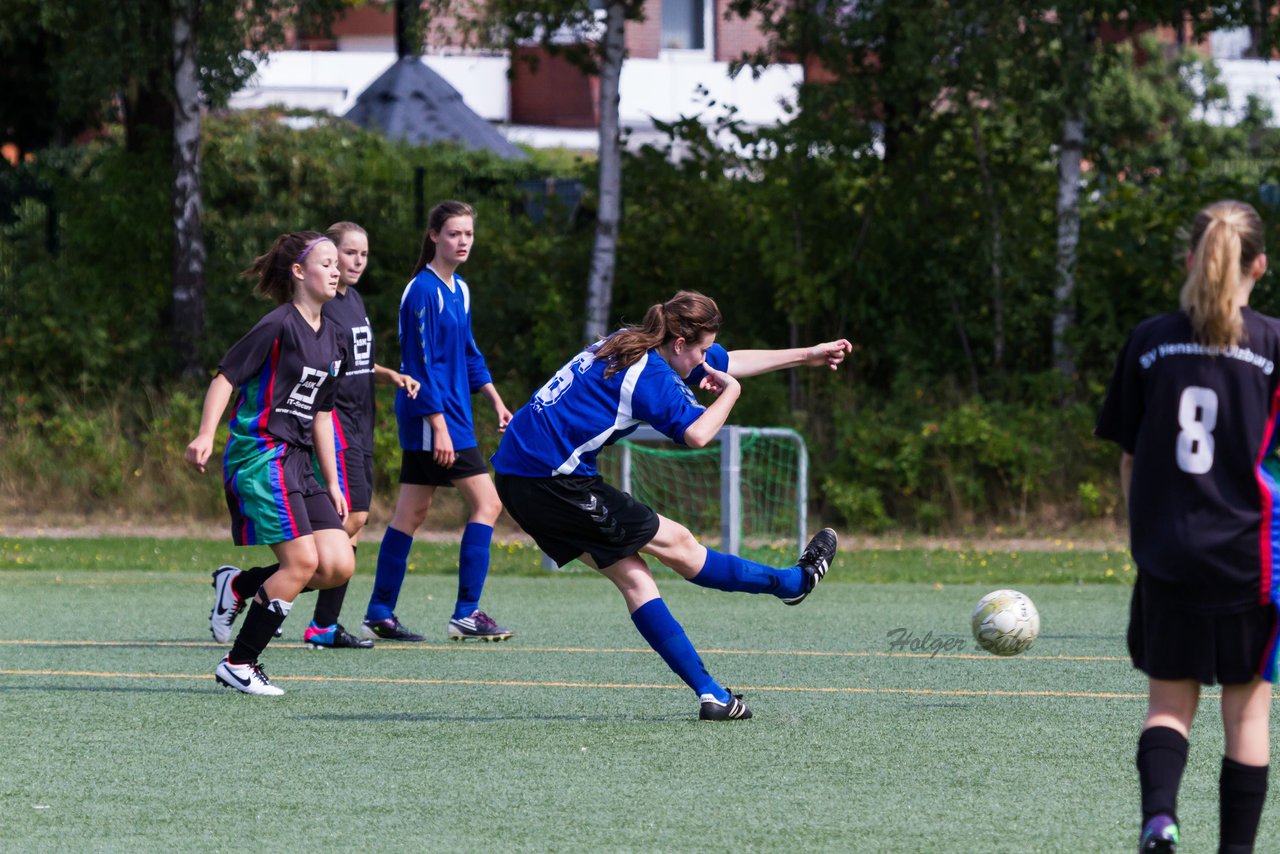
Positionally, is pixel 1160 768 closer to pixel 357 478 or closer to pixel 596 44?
pixel 357 478

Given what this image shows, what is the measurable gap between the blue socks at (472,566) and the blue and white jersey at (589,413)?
2184 millimetres

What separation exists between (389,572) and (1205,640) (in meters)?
5.41

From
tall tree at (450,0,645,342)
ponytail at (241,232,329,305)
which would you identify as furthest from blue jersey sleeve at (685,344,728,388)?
tall tree at (450,0,645,342)

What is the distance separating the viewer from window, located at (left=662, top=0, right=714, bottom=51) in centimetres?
3453

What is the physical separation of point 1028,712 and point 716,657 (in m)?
2.04

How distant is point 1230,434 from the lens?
395 centimetres

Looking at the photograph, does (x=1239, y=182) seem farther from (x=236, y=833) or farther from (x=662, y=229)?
(x=236, y=833)

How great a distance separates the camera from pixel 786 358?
268 inches

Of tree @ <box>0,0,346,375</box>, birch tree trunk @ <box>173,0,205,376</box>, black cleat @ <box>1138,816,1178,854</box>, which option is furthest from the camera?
birch tree trunk @ <box>173,0,205,376</box>

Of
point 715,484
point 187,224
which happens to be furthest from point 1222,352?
point 187,224

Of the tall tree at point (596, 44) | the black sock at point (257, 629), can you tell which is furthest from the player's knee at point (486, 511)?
the tall tree at point (596, 44)

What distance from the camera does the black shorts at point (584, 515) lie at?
6285 millimetres

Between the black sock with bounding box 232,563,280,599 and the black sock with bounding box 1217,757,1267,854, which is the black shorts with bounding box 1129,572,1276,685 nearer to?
the black sock with bounding box 1217,757,1267,854

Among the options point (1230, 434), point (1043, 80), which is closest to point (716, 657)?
point (1230, 434)
